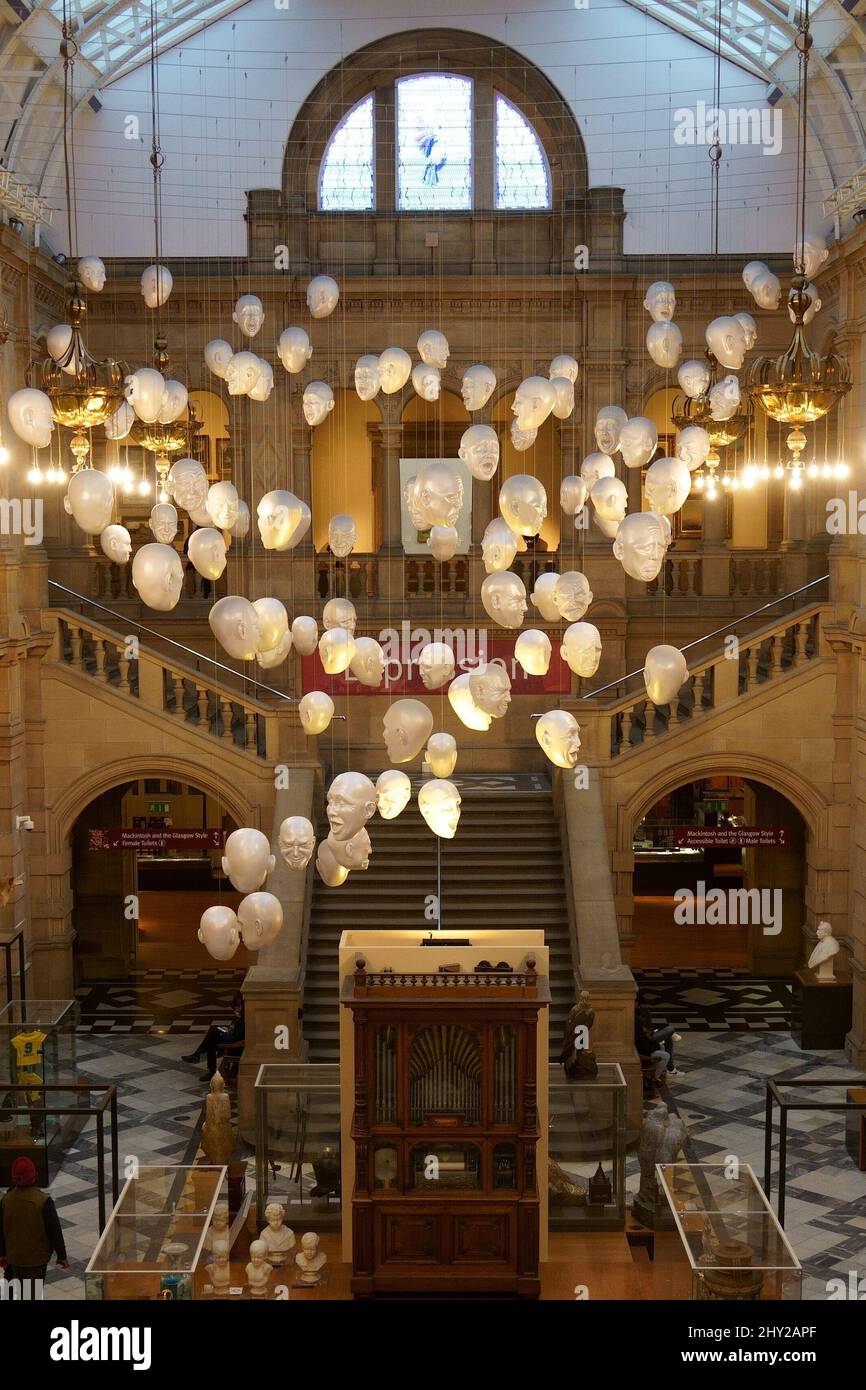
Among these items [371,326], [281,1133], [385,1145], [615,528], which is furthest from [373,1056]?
[371,326]

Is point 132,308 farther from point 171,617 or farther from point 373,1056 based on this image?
point 373,1056

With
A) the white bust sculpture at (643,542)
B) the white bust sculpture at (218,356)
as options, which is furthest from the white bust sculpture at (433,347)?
the white bust sculpture at (643,542)

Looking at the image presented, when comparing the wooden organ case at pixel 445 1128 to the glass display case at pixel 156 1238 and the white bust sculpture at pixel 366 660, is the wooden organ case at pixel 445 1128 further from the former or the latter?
the white bust sculpture at pixel 366 660

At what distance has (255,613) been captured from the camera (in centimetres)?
1268

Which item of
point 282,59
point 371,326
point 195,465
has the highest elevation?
point 282,59

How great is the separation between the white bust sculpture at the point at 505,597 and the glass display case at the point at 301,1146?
168 inches

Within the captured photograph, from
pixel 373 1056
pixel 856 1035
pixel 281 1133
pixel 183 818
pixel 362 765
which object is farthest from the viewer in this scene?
pixel 183 818

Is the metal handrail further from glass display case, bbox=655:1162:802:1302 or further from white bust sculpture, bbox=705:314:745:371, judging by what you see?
glass display case, bbox=655:1162:802:1302

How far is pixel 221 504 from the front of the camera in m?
13.5

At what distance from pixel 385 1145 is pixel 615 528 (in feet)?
18.8

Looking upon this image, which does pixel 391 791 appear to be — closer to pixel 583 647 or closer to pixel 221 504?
pixel 583 647

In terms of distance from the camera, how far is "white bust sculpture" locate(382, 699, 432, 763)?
42.2 ft

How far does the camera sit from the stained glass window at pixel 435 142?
71.0 feet

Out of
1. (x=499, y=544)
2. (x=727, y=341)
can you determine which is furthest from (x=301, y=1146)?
(x=727, y=341)
